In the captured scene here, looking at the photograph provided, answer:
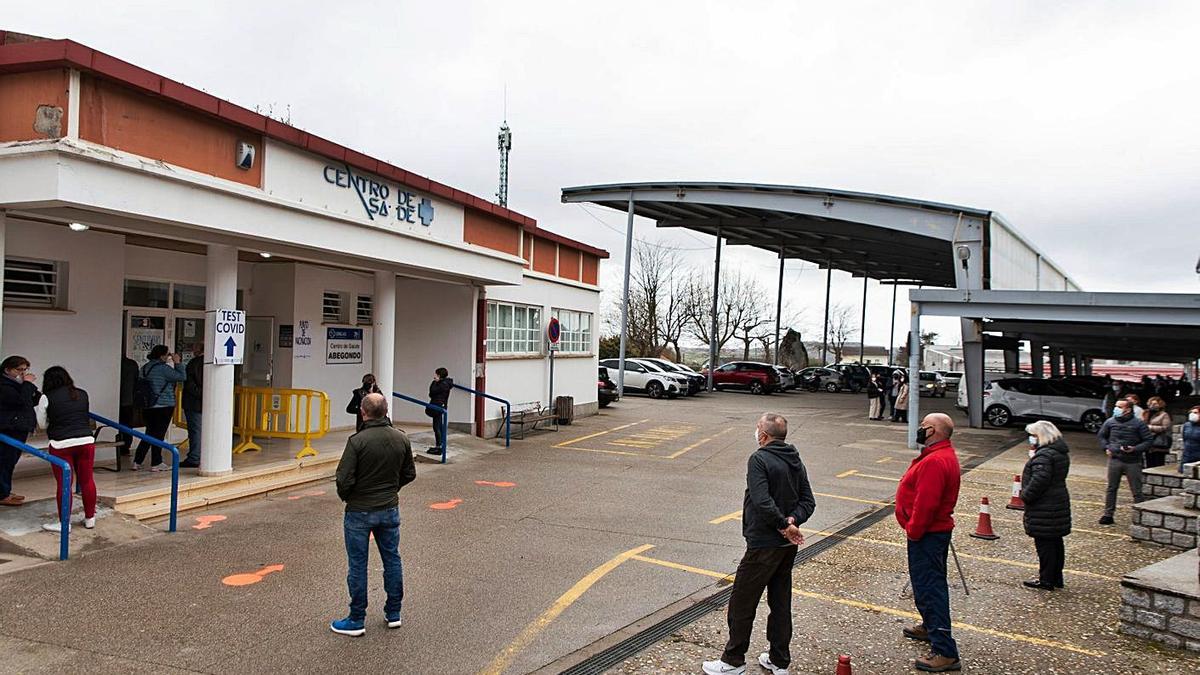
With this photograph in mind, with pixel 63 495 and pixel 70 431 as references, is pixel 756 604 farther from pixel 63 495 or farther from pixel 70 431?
pixel 70 431

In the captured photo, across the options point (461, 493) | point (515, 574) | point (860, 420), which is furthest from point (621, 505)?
point (860, 420)

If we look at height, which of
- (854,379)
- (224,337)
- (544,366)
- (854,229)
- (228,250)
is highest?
(854,229)

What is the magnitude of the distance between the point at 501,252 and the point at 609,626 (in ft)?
35.5

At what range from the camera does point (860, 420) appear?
24.6 metres

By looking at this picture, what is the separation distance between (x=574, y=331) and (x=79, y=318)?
1264cm

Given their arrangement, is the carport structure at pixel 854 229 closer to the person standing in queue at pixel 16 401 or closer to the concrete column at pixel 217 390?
the concrete column at pixel 217 390

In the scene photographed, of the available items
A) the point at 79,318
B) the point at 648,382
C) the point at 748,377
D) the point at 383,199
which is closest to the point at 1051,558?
the point at 383,199

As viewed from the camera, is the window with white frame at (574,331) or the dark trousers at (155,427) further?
the window with white frame at (574,331)

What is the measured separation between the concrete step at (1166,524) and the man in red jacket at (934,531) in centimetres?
503

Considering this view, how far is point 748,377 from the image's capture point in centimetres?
3631

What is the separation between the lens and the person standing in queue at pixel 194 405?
33.5 ft

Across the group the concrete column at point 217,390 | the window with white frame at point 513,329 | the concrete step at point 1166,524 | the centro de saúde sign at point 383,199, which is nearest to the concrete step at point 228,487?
the concrete column at point 217,390

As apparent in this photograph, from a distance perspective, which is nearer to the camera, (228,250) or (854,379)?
(228,250)

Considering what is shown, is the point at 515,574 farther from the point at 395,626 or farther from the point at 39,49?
the point at 39,49
